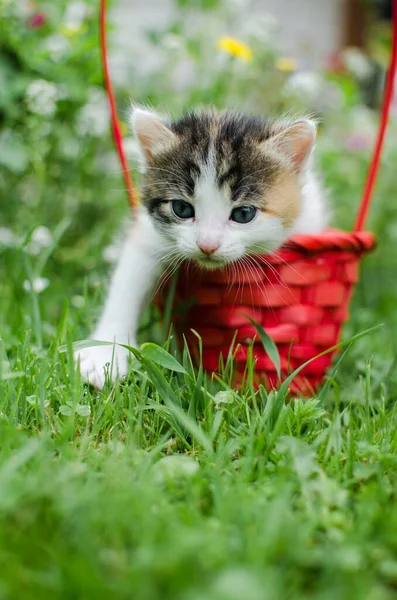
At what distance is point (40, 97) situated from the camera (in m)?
2.26

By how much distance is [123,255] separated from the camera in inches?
69.1

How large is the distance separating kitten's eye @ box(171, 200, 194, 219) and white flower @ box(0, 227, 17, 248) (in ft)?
2.86

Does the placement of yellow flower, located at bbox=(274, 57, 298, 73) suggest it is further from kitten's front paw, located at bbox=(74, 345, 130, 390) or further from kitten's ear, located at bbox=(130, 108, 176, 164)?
kitten's front paw, located at bbox=(74, 345, 130, 390)

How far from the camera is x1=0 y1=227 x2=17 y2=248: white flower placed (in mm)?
2219

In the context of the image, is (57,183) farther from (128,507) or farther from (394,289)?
(128,507)

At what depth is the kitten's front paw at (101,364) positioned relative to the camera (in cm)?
142

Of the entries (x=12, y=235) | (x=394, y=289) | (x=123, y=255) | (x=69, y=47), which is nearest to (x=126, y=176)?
(x=123, y=255)

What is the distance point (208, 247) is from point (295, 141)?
0.38 m

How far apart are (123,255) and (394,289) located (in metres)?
1.43

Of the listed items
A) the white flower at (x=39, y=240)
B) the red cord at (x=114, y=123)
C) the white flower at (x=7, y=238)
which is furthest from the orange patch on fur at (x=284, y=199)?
the white flower at (x=7, y=238)

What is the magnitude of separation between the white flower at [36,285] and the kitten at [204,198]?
0.80ft

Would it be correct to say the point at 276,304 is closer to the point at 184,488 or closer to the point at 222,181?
the point at 222,181

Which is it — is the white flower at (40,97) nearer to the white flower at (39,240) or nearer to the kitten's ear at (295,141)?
the white flower at (39,240)

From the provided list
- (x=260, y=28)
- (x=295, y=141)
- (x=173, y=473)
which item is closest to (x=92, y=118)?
(x=260, y=28)
